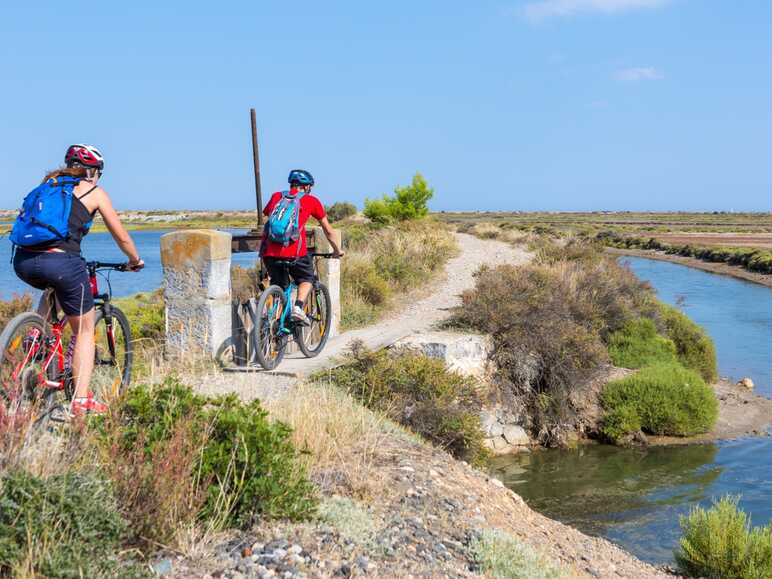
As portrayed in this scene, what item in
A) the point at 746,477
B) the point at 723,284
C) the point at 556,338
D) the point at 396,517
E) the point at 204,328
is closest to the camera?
the point at 396,517

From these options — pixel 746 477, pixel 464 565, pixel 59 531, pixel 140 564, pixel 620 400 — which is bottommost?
pixel 746 477

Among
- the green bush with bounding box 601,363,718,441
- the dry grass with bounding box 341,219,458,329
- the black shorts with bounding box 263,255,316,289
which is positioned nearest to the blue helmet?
the black shorts with bounding box 263,255,316,289

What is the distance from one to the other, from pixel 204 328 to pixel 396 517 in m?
4.22

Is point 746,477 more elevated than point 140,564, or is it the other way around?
point 140,564

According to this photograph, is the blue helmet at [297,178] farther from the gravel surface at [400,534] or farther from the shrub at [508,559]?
the shrub at [508,559]

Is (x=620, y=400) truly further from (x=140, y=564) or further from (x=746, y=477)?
(x=140, y=564)

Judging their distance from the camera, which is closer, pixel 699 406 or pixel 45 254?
pixel 45 254

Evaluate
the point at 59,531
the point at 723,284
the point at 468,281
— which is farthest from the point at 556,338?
the point at 723,284

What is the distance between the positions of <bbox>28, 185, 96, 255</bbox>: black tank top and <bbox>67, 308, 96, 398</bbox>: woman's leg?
50cm

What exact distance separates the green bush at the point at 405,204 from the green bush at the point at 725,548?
32997mm

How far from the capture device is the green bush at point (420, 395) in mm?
8430

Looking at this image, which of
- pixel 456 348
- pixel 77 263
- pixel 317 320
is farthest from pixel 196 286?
pixel 456 348

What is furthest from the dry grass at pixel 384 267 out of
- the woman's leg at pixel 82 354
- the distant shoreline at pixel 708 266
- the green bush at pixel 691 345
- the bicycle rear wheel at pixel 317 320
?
the distant shoreline at pixel 708 266

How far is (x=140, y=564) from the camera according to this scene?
3.59 m
